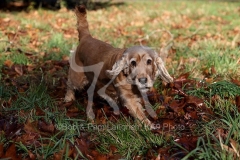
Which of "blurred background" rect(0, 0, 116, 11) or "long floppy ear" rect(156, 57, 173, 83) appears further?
"blurred background" rect(0, 0, 116, 11)

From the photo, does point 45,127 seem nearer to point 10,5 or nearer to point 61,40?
point 61,40

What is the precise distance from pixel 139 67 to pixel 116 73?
0.22 m

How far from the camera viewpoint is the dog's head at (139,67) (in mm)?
3257

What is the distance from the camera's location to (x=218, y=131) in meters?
2.58

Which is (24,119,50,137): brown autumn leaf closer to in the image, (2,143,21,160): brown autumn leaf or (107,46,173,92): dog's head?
(2,143,21,160): brown autumn leaf

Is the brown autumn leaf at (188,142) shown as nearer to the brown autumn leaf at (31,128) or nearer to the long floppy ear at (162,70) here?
the long floppy ear at (162,70)

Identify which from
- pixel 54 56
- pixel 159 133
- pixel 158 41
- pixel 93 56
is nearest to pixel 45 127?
pixel 159 133

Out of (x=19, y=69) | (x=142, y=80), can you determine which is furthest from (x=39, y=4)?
(x=142, y=80)

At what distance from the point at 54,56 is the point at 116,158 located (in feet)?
11.1

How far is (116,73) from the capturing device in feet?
11.0

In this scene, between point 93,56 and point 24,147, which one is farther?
point 93,56

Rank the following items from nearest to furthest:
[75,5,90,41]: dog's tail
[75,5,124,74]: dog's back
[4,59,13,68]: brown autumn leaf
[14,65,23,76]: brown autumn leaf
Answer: [75,5,124,74]: dog's back, [75,5,90,41]: dog's tail, [14,65,23,76]: brown autumn leaf, [4,59,13,68]: brown autumn leaf

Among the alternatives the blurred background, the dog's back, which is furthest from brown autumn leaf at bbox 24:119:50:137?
the blurred background

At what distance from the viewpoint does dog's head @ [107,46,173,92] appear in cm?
326
